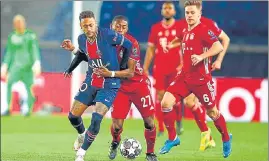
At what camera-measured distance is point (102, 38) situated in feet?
36.5

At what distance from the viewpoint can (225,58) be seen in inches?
797

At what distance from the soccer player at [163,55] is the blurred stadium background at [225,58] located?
143 inches

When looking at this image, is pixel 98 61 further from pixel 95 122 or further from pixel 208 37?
pixel 208 37

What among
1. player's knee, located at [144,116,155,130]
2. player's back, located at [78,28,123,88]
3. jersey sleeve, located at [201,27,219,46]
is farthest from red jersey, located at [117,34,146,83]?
jersey sleeve, located at [201,27,219,46]

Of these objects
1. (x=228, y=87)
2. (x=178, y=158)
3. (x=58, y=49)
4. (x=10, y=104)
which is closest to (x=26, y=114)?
(x=10, y=104)

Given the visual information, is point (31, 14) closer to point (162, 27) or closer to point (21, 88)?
point (21, 88)

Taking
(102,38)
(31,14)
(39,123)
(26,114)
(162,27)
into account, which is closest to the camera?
(102,38)

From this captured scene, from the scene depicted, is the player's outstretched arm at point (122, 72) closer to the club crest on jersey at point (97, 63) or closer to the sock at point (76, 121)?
the club crest on jersey at point (97, 63)

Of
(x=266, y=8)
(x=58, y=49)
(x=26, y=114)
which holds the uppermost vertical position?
(x=266, y=8)

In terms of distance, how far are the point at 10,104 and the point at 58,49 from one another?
72.5 inches

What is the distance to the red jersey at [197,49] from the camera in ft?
39.2

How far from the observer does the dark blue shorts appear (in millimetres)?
11000

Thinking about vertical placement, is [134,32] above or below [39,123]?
above

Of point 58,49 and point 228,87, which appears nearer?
point 228,87
